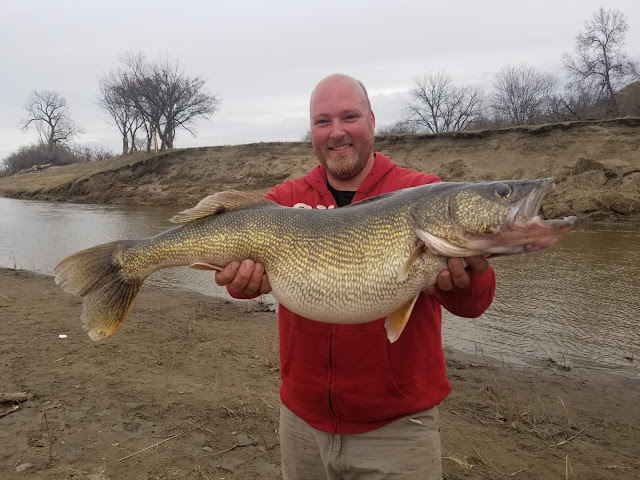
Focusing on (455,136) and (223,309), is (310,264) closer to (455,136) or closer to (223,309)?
(223,309)

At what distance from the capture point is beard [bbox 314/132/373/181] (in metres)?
2.85

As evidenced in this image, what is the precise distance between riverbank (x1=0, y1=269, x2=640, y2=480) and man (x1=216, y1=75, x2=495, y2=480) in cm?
105

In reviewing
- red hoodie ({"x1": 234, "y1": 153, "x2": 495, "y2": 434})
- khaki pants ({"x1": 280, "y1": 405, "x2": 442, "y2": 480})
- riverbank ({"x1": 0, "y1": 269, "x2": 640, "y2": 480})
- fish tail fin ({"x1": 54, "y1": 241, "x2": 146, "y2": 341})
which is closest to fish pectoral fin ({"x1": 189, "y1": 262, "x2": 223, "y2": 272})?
fish tail fin ({"x1": 54, "y1": 241, "x2": 146, "y2": 341})

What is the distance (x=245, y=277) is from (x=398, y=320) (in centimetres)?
88

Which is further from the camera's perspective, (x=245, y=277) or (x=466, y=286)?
(x=245, y=277)

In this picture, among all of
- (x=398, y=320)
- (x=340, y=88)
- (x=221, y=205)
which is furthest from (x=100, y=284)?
(x=340, y=88)

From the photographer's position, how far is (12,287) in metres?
8.37

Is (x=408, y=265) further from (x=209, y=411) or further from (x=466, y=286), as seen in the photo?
(x=209, y=411)

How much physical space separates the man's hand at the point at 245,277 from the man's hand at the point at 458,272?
0.96 metres

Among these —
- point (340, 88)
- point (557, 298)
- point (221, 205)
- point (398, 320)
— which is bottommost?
point (557, 298)

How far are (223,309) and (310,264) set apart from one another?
530 cm

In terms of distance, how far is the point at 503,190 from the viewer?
2275 millimetres

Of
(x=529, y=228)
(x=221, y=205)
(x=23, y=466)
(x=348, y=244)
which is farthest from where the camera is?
(x=23, y=466)

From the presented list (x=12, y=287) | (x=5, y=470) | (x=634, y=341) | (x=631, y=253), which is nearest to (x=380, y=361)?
(x=5, y=470)
